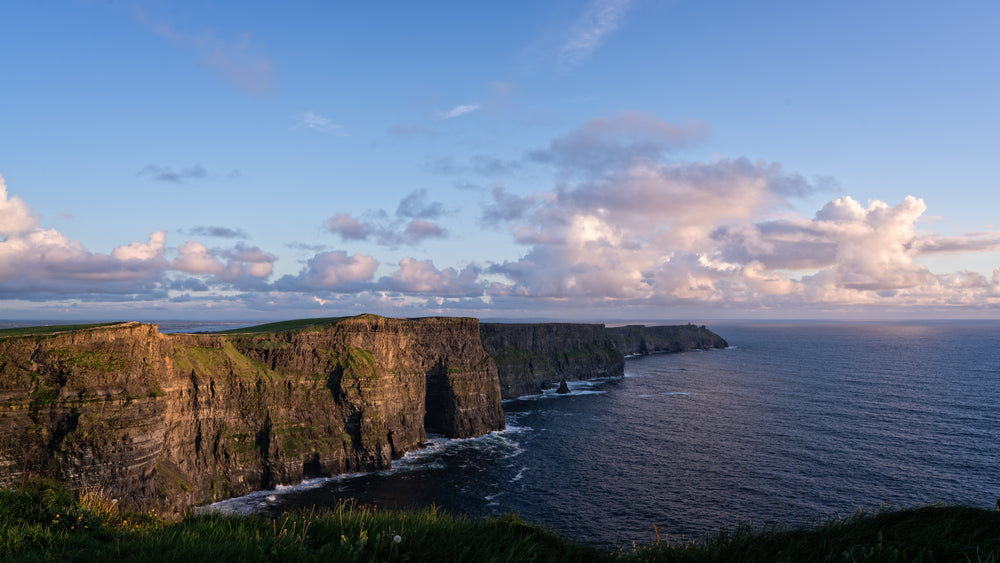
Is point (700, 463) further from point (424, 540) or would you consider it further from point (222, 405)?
point (424, 540)

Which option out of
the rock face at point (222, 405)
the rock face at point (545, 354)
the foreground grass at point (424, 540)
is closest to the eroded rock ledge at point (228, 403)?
the rock face at point (222, 405)

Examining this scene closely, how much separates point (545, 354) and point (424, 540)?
152441 millimetres

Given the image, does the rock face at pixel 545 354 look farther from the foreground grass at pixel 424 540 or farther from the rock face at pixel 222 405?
the foreground grass at pixel 424 540

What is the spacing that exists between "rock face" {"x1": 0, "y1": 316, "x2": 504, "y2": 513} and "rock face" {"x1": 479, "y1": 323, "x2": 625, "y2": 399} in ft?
126

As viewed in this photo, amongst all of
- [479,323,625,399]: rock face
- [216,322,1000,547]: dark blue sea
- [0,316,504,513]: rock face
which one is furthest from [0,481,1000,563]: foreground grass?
[479,323,625,399]: rock face

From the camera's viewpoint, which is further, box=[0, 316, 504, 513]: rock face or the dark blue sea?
the dark blue sea

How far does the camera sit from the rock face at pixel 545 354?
14075 centimetres

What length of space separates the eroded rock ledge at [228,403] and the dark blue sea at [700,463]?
5108mm

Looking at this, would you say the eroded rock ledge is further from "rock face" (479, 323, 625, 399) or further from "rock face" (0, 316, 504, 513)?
"rock face" (479, 323, 625, 399)

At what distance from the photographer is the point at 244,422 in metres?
63.6

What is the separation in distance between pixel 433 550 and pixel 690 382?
517 ft

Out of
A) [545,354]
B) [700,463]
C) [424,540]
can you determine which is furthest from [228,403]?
[545,354]

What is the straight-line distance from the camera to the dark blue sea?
55.9 metres

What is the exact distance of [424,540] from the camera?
1356 cm
